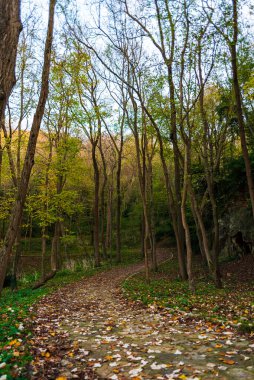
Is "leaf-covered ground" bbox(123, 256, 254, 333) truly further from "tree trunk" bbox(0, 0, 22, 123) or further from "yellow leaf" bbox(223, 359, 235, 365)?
"tree trunk" bbox(0, 0, 22, 123)

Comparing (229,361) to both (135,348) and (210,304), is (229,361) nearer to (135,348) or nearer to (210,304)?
(135,348)

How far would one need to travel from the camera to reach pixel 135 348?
18.6 feet

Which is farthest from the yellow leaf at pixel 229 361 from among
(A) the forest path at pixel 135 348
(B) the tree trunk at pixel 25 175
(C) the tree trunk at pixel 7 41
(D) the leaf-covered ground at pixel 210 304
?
(C) the tree trunk at pixel 7 41

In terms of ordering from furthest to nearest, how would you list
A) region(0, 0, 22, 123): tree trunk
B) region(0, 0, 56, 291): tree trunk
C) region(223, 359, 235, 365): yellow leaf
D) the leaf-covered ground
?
the leaf-covered ground < region(0, 0, 56, 291): tree trunk < region(0, 0, 22, 123): tree trunk < region(223, 359, 235, 365): yellow leaf

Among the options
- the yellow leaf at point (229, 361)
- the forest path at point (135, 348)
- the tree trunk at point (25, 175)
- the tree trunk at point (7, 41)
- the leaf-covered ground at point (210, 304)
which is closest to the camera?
the forest path at point (135, 348)

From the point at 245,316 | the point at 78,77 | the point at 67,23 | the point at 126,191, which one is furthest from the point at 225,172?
the point at 126,191

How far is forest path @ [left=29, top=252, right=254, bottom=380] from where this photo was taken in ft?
14.8

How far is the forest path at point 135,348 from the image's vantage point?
14.8 ft

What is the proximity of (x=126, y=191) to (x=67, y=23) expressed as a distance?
31.0 m

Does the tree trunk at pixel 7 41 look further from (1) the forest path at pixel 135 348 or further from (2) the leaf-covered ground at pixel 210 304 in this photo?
(2) the leaf-covered ground at pixel 210 304

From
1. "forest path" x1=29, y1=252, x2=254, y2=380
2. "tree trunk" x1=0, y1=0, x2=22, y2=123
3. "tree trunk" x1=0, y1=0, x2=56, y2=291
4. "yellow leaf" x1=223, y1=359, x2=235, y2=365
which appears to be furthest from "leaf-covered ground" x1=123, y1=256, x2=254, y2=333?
"tree trunk" x1=0, y1=0, x2=22, y2=123

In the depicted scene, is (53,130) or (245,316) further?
(53,130)

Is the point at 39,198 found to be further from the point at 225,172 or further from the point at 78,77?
the point at 225,172

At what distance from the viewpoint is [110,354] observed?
17.7 feet
